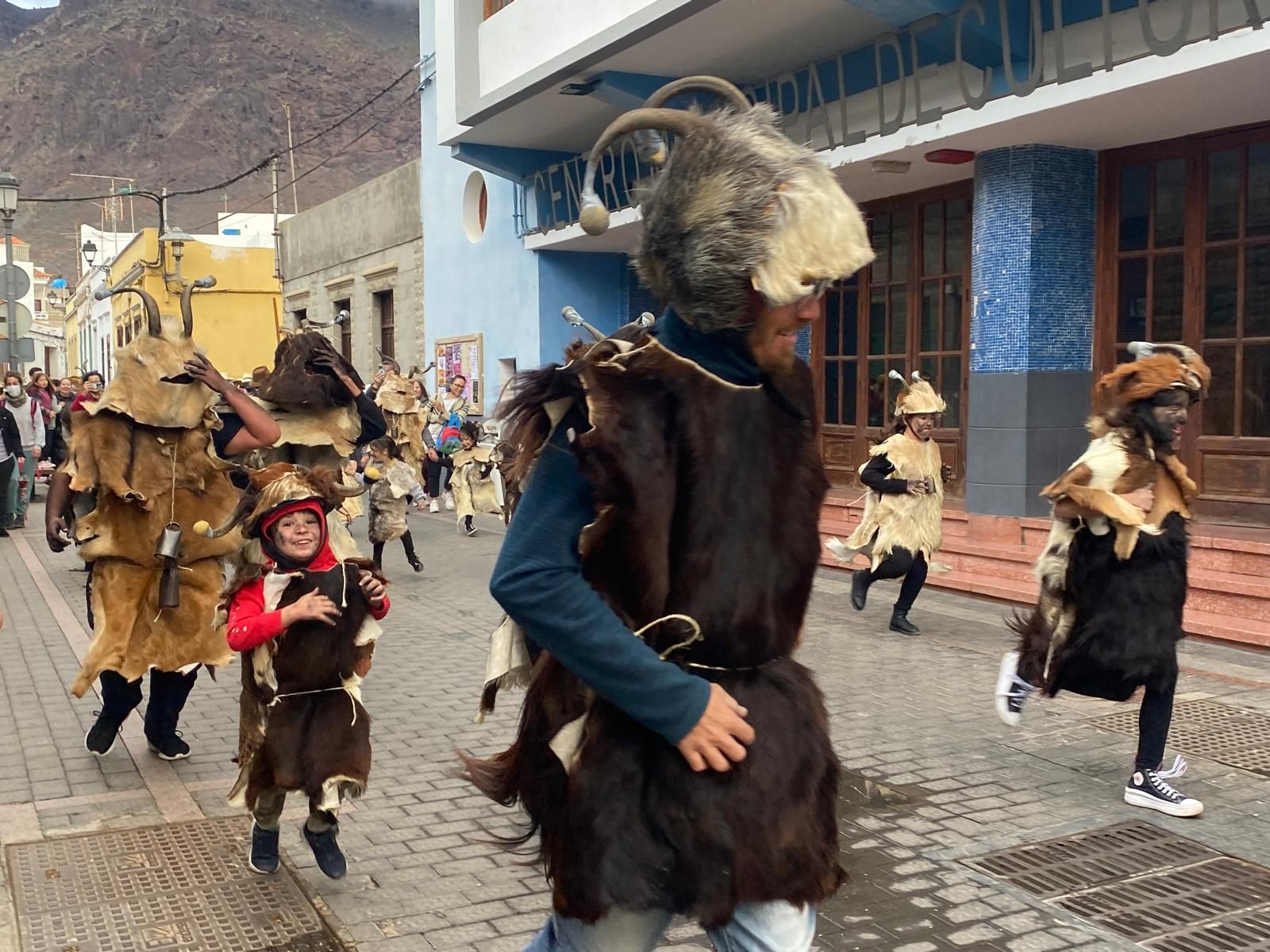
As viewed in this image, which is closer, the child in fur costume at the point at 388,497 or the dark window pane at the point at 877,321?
the child in fur costume at the point at 388,497

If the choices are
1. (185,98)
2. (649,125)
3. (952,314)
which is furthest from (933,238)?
(185,98)

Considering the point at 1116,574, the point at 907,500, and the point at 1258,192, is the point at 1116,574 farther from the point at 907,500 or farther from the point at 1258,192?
the point at 1258,192

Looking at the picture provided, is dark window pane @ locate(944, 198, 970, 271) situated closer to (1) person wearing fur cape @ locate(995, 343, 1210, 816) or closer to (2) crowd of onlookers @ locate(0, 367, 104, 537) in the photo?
(1) person wearing fur cape @ locate(995, 343, 1210, 816)

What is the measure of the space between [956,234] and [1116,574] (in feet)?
28.6

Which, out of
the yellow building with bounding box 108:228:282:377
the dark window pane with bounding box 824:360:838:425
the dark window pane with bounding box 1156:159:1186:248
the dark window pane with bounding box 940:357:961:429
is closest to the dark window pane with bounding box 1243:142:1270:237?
the dark window pane with bounding box 1156:159:1186:248

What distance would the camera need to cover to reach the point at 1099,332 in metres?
11.3

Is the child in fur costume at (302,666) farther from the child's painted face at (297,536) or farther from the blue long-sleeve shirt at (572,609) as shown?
the blue long-sleeve shirt at (572,609)

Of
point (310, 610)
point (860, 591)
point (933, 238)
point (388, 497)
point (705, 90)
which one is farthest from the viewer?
point (933, 238)

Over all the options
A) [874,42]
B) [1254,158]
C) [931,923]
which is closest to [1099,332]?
[1254,158]

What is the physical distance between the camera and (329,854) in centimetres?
429

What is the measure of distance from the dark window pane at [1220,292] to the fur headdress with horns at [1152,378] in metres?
5.41

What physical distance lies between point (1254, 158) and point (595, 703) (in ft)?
32.2

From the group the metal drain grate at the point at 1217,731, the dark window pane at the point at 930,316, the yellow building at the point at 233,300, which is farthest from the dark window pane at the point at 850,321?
the yellow building at the point at 233,300

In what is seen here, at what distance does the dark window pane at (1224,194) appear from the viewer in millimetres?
10227
